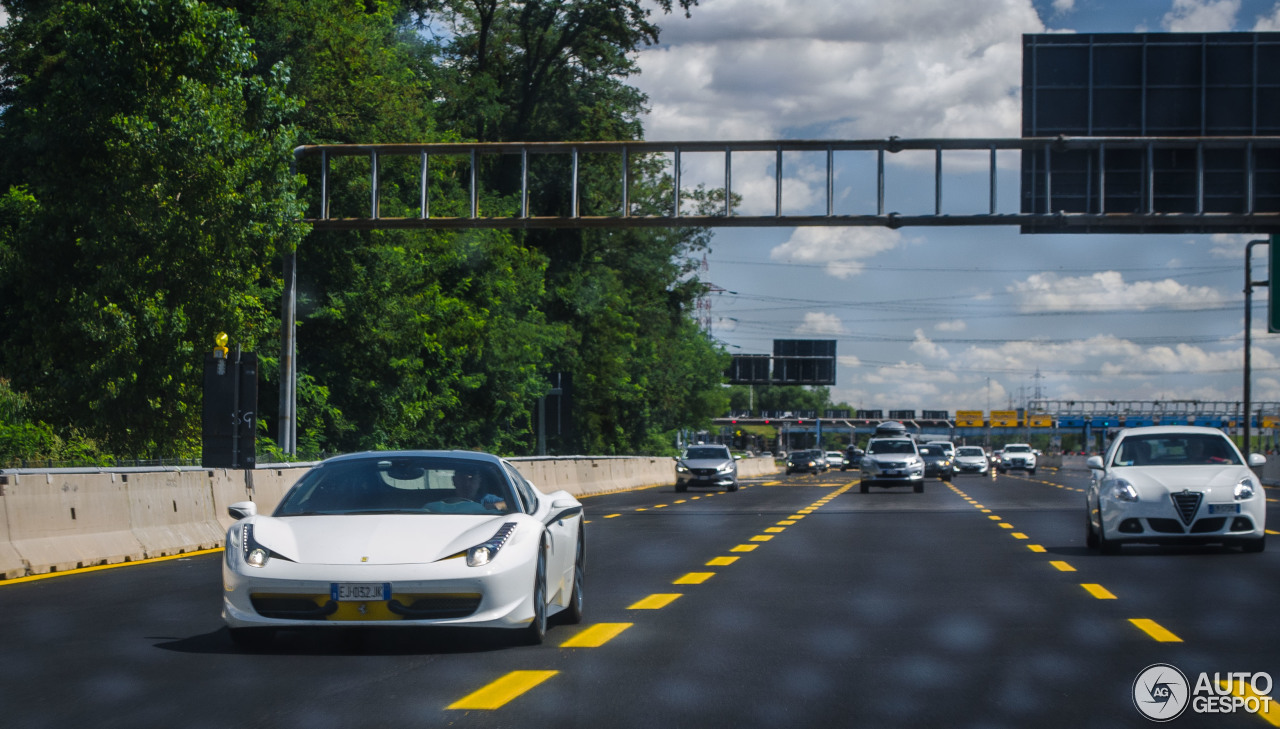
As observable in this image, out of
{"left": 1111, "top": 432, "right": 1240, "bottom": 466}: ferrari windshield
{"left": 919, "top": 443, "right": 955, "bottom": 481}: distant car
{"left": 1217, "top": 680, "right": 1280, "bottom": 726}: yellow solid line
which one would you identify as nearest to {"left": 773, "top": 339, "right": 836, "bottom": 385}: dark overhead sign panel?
{"left": 919, "top": 443, "right": 955, "bottom": 481}: distant car

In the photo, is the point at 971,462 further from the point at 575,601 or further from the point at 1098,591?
the point at 575,601

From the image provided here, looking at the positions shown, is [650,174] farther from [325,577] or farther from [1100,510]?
[325,577]

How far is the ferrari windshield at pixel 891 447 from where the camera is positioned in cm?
4656

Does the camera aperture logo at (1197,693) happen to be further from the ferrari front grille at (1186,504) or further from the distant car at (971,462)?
the distant car at (971,462)

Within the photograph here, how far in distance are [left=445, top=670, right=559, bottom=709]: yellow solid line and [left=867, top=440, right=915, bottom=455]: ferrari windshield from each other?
127ft

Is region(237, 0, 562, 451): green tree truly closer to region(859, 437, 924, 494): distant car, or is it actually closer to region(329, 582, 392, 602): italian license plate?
region(859, 437, 924, 494): distant car

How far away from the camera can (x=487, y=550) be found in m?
9.02

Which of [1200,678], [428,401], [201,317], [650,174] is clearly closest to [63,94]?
[201,317]

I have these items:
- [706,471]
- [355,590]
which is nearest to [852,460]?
[706,471]

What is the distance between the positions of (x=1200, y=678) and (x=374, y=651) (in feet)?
14.4

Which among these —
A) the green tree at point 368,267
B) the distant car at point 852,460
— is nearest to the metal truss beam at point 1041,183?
the green tree at point 368,267

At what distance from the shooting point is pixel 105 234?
96.1ft

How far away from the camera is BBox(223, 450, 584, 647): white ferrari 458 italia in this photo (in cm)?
877

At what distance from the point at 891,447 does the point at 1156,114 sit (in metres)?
16.1
